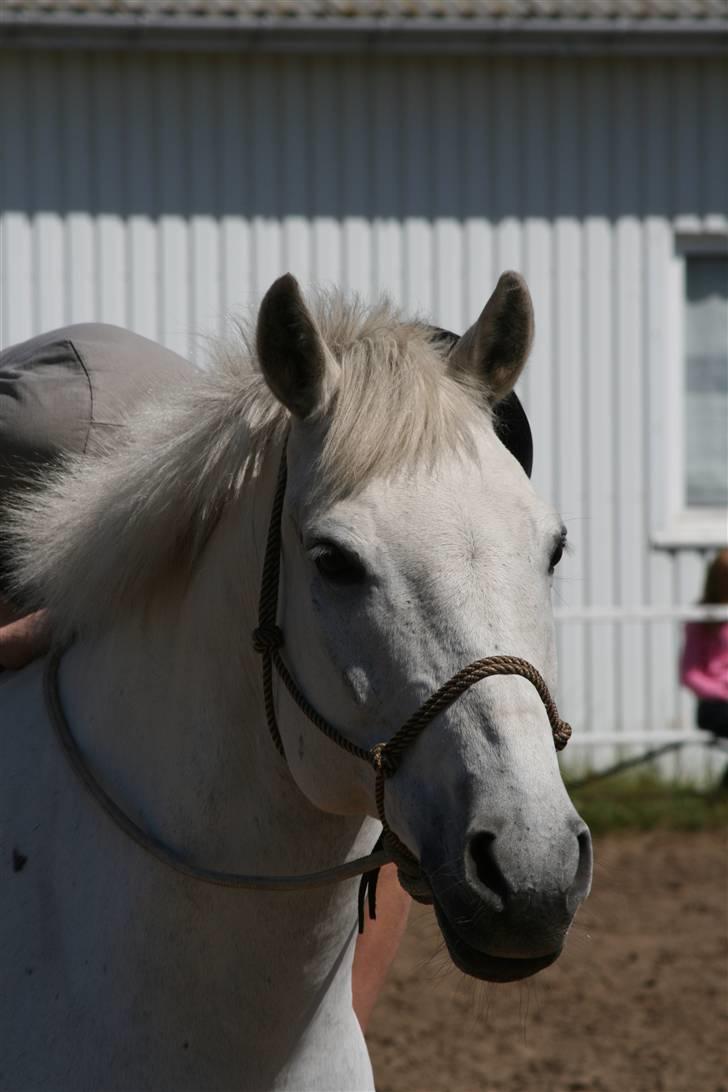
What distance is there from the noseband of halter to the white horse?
15mm

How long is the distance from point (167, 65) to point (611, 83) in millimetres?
2704

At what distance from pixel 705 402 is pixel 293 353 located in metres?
7.22

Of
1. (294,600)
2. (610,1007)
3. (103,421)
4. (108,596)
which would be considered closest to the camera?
(294,600)

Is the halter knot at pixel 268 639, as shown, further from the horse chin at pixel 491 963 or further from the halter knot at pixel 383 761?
the horse chin at pixel 491 963

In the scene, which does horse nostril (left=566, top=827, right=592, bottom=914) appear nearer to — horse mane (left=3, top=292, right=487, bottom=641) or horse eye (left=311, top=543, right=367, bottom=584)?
horse eye (left=311, top=543, right=367, bottom=584)

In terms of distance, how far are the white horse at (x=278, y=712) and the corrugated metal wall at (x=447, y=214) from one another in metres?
5.95

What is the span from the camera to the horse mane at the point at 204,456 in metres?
1.95

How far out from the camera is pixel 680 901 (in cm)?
648

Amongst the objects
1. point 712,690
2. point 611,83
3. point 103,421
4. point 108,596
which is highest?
point 611,83

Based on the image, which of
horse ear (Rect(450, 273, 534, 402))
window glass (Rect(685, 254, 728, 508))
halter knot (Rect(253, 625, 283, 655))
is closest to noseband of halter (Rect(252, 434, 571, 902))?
halter knot (Rect(253, 625, 283, 655))

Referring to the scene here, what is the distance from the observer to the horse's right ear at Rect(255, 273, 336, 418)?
1974 millimetres

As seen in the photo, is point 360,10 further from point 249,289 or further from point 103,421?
point 103,421

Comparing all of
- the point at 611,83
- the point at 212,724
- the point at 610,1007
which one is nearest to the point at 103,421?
the point at 212,724

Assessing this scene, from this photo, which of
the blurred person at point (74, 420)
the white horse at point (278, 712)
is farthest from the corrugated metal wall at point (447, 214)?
the white horse at point (278, 712)
